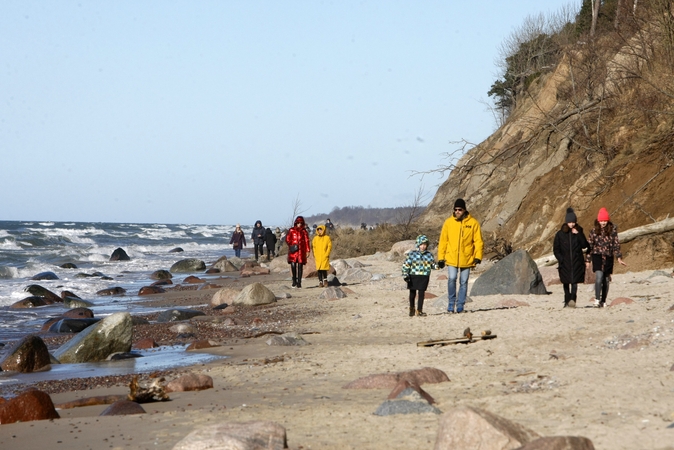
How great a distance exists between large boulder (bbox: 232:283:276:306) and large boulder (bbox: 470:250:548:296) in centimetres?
523

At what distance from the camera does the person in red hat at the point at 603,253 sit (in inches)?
489

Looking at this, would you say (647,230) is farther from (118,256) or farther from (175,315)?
(118,256)

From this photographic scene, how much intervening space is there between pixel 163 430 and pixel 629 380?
387 cm

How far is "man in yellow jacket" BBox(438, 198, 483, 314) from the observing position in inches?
522

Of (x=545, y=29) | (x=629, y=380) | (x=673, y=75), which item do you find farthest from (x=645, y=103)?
(x=545, y=29)

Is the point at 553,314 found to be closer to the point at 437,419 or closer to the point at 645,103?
the point at 437,419

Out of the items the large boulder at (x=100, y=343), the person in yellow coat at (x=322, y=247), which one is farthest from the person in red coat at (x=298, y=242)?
the large boulder at (x=100, y=343)

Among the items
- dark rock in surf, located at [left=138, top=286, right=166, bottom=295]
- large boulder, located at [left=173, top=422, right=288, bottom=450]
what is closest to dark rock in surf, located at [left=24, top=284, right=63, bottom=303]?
dark rock in surf, located at [left=138, top=286, right=166, bottom=295]

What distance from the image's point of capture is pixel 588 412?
5.73 metres

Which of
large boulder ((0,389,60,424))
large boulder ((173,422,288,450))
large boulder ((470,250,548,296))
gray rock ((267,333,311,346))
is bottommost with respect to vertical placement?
large boulder ((0,389,60,424))

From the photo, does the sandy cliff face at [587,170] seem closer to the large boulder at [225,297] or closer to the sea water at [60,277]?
the large boulder at [225,297]

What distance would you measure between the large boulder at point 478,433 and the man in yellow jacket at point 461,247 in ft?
27.7

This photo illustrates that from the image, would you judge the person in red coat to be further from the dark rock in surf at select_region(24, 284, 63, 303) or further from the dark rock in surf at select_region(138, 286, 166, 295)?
the dark rock in surf at select_region(24, 284, 63, 303)

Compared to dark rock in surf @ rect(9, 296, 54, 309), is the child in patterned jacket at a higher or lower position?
higher
